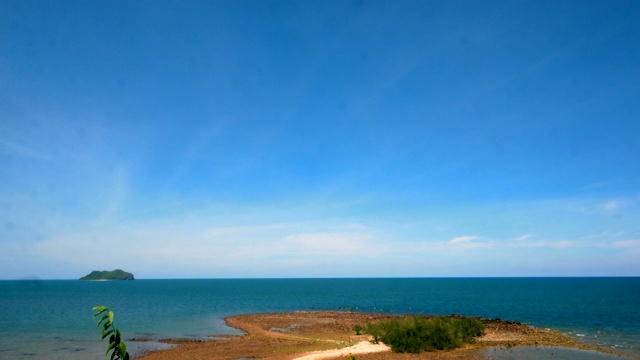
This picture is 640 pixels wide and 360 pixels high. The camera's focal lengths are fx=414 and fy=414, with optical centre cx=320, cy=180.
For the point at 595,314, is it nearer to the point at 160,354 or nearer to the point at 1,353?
the point at 160,354

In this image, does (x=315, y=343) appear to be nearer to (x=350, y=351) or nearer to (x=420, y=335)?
(x=350, y=351)

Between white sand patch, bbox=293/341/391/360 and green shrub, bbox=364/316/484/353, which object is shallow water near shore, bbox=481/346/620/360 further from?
white sand patch, bbox=293/341/391/360

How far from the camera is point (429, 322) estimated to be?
41656mm

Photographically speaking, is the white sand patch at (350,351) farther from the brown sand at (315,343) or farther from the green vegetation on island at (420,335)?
the green vegetation on island at (420,335)

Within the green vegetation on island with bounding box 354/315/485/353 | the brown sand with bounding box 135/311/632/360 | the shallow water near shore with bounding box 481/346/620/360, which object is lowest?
the shallow water near shore with bounding box 481/346/620/360

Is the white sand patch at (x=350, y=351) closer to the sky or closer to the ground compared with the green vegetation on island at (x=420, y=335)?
closer to the ground

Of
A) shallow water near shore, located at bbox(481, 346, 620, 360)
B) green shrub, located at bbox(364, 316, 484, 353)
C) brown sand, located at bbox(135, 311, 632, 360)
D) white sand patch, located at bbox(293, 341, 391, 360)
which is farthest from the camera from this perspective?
green shrub, located at bbox(364, 316, 484, 353)

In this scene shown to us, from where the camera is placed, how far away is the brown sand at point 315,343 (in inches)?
1517

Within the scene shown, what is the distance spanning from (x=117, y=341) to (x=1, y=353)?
47.9 m

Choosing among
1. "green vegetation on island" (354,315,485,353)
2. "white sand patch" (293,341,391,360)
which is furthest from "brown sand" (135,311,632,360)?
"green vegetation on island" (354,315,485,353)

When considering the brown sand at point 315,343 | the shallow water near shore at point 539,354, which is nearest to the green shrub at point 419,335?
the brown sand at point 315,343

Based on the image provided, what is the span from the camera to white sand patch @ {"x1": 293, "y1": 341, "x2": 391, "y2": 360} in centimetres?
3766

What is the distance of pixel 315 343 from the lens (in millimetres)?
45406

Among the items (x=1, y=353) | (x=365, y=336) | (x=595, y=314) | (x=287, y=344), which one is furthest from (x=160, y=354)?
(x=595, y=314)
